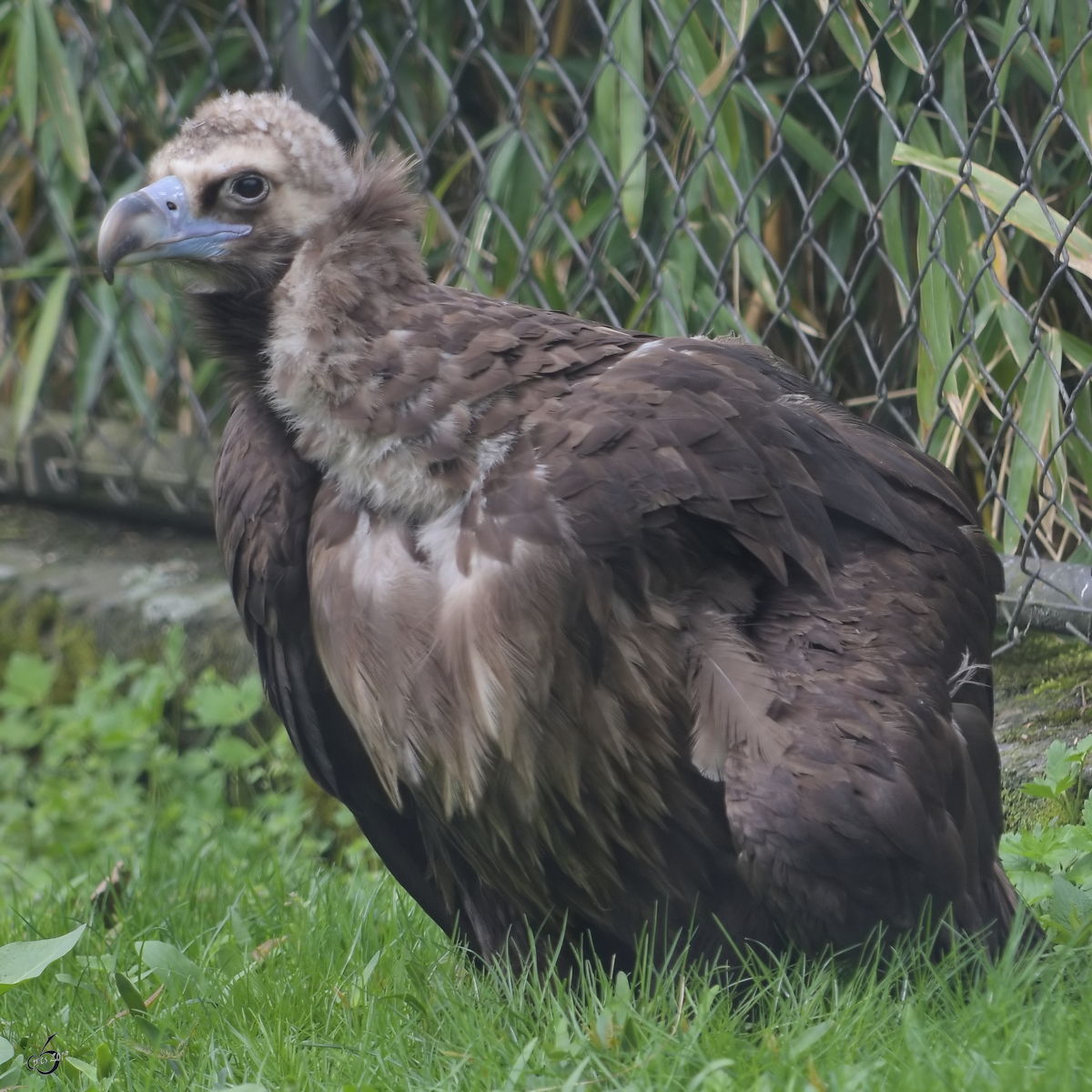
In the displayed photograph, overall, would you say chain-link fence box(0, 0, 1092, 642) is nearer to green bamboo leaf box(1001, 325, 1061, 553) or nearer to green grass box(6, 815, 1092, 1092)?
green bamboo leaf box(1001, 325, 1061, 553)

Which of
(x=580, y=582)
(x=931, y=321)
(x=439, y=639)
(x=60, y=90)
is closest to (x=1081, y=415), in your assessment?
(x=931, y=321)

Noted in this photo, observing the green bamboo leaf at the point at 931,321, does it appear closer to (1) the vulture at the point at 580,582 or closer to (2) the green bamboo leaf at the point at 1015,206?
(2) the green bamboo leaf at the point at 1015,206

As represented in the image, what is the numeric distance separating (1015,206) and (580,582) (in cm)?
139

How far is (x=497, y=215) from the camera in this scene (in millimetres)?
3645

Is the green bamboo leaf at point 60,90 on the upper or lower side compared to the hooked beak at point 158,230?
upper

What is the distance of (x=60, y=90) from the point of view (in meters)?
4.19

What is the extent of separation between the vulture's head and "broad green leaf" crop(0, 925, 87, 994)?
97 cm

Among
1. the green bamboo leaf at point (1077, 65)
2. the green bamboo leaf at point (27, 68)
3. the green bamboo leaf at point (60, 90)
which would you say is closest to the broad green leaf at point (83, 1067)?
the green bamboo leaf at point (1077, 65)

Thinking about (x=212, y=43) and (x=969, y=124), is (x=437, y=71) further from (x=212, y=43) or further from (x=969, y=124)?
(x=969, y=124)

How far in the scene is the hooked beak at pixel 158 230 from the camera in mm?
2160

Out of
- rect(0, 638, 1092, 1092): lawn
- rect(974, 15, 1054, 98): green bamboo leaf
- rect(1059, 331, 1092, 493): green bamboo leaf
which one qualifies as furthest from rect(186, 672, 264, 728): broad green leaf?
rect(974, 15, 1054, 98): green bamboo leaf

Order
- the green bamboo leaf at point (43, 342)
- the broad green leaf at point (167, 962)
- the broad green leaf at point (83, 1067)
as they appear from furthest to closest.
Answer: the green bamboo leaf at point (43, 342), the broad green leaf at point (167, 962), the broad green leaf at point (83, 1067)

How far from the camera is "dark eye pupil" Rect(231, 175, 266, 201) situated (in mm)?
2211

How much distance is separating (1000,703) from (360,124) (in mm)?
2268
